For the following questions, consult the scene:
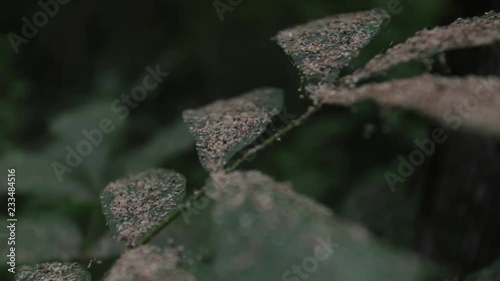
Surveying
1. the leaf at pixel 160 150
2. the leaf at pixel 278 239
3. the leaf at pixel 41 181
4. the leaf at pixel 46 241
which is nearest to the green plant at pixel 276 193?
the leaf at pixel 278 239

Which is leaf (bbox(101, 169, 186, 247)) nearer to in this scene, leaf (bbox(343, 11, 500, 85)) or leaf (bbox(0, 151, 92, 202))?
leaf (bbox(343, 11, 500, 85))

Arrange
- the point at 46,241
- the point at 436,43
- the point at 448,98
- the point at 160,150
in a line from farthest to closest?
the point at 160,150
the point at 46,241
the point at 436,43
the point at 448,98

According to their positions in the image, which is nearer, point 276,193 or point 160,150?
point 276,193

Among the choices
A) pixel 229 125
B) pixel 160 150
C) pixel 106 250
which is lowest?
pixel 160 150

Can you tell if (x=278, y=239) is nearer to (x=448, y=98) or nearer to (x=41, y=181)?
(x=448, y=98)

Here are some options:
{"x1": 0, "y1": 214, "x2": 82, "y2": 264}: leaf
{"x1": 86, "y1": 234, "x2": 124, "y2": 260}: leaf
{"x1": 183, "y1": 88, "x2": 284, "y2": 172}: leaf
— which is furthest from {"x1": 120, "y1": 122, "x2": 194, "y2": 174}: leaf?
{"x1": 183, "y1": 88, "x2": 284, "y2": 172}: leaf

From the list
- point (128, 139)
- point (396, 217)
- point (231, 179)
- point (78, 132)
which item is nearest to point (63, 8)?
point (128, 139)

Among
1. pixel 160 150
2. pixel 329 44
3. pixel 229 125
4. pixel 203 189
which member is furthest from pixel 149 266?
pixel 160 150
